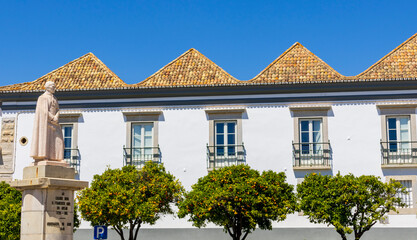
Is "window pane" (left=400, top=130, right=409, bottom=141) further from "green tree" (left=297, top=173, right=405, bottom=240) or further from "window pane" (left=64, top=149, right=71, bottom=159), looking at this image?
"window pane" (left=64, top=149, right=71, bottom=159)

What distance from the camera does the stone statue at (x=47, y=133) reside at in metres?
16.2

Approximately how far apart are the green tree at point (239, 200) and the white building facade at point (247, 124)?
176 inches

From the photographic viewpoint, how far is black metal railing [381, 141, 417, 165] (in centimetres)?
2867

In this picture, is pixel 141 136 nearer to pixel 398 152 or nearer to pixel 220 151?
pixel 220 151

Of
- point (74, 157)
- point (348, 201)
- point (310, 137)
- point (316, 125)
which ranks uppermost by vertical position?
point (316, 125)

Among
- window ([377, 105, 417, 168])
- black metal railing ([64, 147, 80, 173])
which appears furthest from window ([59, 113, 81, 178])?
window ([377, 105, 417, 168])

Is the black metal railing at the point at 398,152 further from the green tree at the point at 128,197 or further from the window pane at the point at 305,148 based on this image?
the green tree at the point at 128,197

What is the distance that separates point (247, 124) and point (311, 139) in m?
2.86

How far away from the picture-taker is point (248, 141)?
30.0 metres

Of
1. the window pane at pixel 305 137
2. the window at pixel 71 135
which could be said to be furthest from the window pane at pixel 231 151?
the window at pixel 71 135

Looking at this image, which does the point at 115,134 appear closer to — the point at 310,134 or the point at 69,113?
the point at 69,113

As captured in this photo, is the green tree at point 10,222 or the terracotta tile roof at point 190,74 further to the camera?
the terracotta tile roof at point 190,74

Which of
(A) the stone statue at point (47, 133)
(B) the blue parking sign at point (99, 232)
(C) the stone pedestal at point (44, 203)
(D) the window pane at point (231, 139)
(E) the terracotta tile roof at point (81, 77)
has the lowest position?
(B) the blue parking sign at point (99, 232)

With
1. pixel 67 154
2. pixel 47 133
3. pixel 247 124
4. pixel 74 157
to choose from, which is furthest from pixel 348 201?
pixel 67 154
